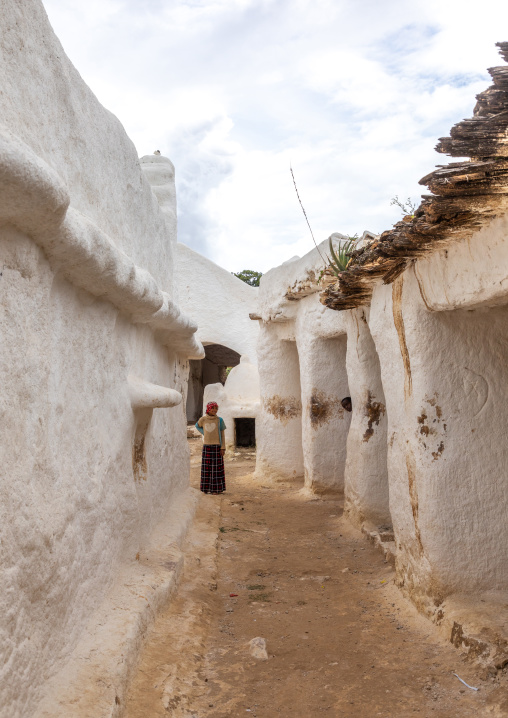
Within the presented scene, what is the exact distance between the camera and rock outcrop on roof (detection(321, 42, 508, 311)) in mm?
1993

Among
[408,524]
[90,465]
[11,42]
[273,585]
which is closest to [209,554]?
[273,585]

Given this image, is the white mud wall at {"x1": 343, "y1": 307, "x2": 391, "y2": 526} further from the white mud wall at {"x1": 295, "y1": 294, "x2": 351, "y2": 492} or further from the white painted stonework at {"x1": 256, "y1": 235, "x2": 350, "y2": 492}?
the white mud wall at {"x1": 295, "y1": 294, "x2": 351, "y2": 492}

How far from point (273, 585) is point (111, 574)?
1.76 m

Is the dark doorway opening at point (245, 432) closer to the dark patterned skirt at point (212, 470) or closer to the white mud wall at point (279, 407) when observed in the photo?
the white mud wall at point (279, 407)

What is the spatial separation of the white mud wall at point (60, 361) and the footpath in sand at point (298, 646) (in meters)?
0.55

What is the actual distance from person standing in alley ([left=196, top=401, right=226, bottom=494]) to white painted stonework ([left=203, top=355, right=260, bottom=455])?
398cm

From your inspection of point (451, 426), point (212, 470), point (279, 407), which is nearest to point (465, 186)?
point (451, 426)

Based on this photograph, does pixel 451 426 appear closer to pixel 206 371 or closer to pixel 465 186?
pixel 465 186

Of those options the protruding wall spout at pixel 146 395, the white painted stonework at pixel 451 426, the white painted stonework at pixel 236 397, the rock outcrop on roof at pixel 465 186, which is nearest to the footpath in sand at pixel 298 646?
the white painted stonework at pixel 451 426

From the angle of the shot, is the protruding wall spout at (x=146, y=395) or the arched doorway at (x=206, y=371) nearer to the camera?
the protruding wall spout at (x=146, y=395)

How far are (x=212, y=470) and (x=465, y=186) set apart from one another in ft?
21.9

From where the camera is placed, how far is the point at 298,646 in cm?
374

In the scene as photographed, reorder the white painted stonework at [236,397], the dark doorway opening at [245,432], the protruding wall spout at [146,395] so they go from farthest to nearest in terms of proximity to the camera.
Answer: the dark doorway opening at [245,432], the white painted stonework at [236,397], the protruding wall spout at [146,395]

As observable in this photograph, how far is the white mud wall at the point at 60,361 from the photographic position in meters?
2.25
